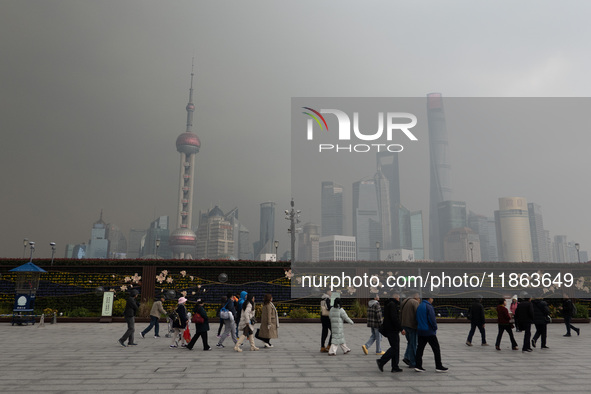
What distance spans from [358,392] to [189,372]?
137 inches

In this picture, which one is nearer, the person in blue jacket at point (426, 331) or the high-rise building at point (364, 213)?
the person in blue jacket at point (426, 331)

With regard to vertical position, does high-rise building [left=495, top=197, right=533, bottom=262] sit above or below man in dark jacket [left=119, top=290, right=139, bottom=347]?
above

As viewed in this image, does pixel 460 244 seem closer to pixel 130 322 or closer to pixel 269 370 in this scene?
pixel 130 322

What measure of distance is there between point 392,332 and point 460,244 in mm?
158533

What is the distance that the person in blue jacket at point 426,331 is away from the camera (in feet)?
27.2

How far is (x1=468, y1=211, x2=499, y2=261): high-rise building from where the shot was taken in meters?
169

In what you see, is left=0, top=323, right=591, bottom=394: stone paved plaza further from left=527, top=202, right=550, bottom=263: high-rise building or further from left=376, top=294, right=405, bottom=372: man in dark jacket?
left=527, top=202, right=550, bottom=263: high-rise building

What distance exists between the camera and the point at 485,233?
180625 mm

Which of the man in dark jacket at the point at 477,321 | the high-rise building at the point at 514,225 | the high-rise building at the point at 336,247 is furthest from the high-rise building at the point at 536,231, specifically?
the man in dark jacket at the point at 477,321

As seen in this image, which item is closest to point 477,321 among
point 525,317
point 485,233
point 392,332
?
point 525,317

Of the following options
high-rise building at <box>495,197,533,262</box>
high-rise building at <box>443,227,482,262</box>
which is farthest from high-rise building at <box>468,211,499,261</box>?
high-rise building at <box>495,197,533,262</box>

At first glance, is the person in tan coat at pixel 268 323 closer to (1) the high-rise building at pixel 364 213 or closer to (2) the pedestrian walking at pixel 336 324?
(2) the pedestrian walking at pixel 336 324

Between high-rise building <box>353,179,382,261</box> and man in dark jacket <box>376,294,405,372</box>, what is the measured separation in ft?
486

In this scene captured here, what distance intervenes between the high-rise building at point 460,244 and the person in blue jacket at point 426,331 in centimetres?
11948
